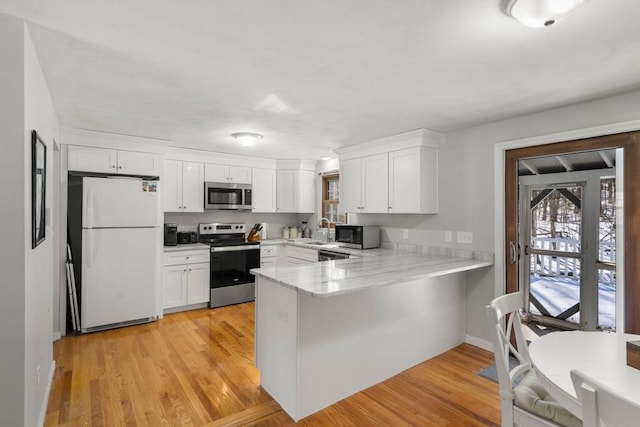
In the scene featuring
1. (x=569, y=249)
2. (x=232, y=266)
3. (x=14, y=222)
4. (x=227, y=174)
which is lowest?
(x=232, y=266)

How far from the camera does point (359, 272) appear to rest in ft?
8.78

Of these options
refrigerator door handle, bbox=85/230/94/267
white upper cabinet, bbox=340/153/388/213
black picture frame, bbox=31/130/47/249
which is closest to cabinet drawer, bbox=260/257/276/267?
white upper cabinet, bbox=340/153/388/213

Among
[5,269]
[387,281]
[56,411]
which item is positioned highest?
[5,269]

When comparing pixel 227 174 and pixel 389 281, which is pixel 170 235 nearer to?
pixel 227 174

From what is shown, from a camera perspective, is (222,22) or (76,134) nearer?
(222,22)

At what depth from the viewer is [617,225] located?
2555 millimetres

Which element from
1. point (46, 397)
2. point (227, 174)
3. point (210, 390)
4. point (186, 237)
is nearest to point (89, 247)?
point (186, 237)

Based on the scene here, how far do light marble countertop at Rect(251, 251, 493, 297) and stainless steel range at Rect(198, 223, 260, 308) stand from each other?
7.41 ft

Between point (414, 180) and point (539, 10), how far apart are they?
231 cm

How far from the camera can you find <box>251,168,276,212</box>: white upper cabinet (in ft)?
18.0

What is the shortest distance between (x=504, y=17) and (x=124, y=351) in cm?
399

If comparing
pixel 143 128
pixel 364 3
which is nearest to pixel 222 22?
pixel 364 3

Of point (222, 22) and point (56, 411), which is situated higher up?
point (222, 22)

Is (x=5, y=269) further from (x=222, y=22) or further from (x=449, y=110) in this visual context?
(x=449, y=110)
